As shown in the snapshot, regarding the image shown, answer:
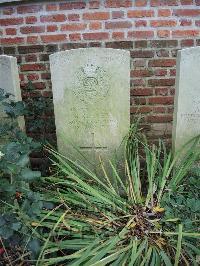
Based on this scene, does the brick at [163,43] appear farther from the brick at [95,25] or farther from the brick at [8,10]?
the brick at [8,10]

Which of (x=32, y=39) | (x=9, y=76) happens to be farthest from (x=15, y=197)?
(x=32, y=39)

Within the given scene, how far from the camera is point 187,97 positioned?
2.84 m

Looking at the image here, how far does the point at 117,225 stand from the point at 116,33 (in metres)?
1.83

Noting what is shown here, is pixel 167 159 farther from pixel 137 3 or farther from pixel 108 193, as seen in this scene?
pixel 137 3

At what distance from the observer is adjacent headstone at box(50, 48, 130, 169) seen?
9.33 ft

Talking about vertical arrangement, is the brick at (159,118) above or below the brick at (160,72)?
below

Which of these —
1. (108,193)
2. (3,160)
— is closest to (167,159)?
(108,193)

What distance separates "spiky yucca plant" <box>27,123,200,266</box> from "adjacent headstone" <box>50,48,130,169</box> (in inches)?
9.4

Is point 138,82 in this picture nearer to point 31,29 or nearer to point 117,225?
point 31,29

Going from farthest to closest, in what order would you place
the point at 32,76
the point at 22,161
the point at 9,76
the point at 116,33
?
the point at 32,76, the point at 116,33, the point at 9,76, the point at 22,161

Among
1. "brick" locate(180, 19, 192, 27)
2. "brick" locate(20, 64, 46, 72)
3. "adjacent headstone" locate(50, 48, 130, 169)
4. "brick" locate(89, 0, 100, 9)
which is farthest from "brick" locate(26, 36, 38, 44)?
"brick" locate(180, 19, 192, 27)

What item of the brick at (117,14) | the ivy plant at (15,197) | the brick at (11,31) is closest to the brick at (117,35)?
the brick at (117,14)

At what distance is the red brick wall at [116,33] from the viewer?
3316mm

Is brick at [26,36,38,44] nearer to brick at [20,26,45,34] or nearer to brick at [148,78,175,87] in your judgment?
brick at [20,26,45,34]
